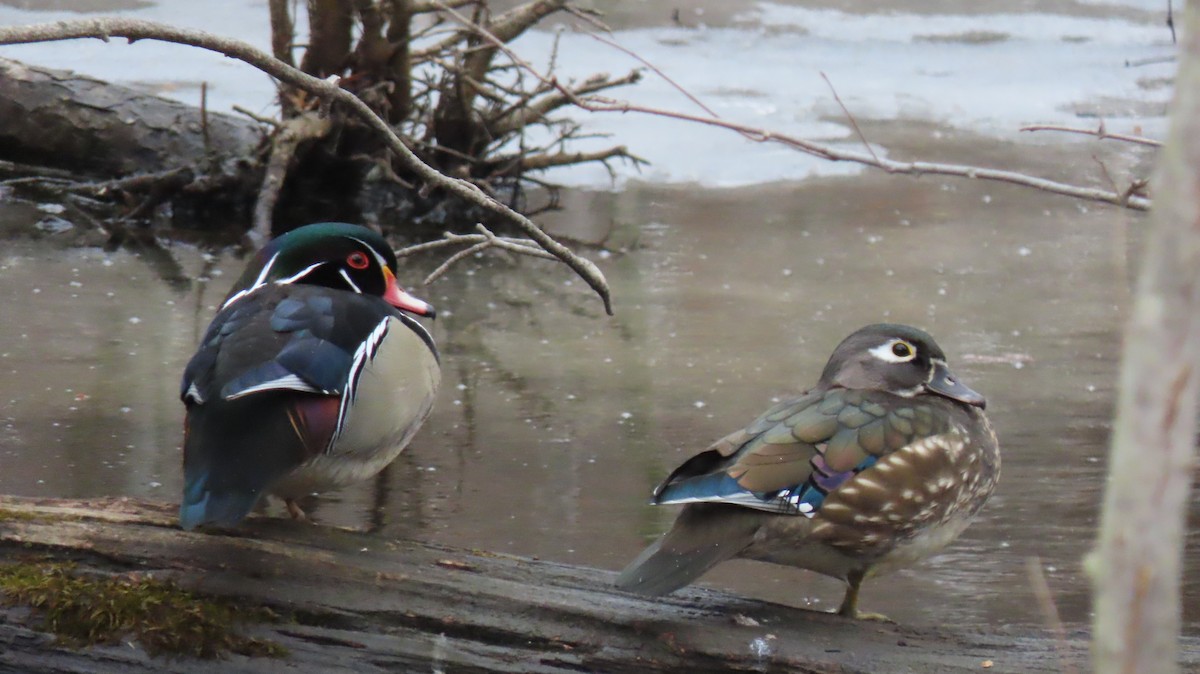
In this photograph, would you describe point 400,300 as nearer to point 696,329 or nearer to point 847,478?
point 847,478

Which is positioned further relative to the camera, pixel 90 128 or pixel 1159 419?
pixel 90 128

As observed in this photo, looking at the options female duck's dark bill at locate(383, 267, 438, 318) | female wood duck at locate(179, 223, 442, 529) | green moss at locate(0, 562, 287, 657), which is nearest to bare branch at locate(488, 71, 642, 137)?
female duck's dark bill at locate(383, 267, 438, 318)

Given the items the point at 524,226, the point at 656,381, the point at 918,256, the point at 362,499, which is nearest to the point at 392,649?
the point at 524,226

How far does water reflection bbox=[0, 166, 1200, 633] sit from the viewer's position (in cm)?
372

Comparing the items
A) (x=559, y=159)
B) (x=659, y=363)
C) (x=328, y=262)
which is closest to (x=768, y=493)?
(x=328, y=262)

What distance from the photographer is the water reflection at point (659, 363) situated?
3.72m

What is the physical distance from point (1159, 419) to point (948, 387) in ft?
6.40

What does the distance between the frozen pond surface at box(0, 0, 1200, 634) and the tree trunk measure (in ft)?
1.67

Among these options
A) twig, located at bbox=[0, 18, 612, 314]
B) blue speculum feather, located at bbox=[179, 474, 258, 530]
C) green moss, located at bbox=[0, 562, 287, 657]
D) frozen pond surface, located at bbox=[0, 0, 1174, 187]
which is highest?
twig, located at bbox=[0, 18, 612, 314]

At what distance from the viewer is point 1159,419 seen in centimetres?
111

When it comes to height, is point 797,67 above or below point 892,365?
below

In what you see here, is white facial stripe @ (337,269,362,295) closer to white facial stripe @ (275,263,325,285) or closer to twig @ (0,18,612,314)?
white facial stripe @ (275,263,325,285)

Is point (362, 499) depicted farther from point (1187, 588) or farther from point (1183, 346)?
point (1183, 346)

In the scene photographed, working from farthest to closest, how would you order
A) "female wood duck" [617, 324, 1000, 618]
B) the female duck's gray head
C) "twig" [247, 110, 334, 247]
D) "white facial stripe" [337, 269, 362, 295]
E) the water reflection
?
"twig" [247, 110, 334, 247] → the water reflection → "white facial stripe" [337, 269, 362, 295] → the female duck's gray head → "female wood duck" [617, 324, 1000, 618]
